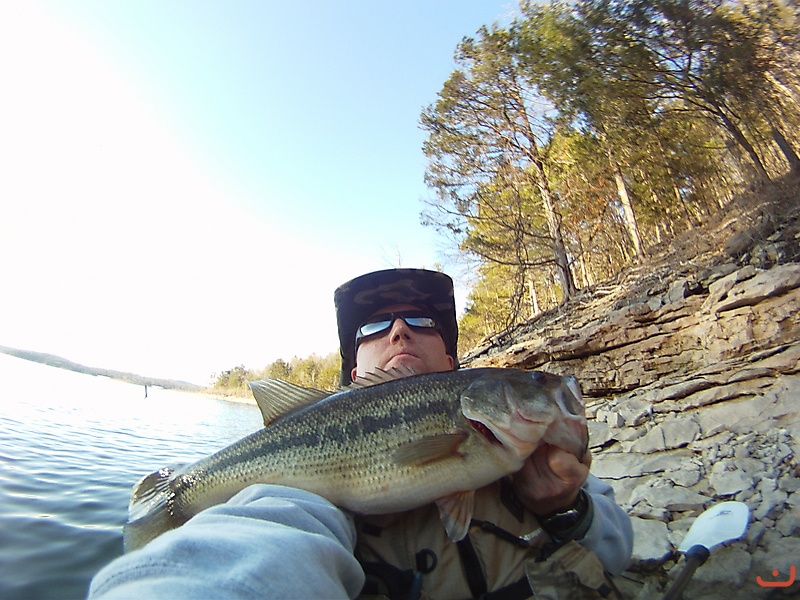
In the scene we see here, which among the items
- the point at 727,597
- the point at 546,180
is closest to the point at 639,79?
the point at 546,180

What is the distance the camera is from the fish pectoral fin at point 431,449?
1838 mm

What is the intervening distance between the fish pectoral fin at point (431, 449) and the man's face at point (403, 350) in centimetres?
93

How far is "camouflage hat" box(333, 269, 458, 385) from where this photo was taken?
10.7ft

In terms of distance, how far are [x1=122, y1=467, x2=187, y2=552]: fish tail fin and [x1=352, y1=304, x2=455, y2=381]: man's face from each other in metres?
1.36

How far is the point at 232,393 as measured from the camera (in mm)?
80000

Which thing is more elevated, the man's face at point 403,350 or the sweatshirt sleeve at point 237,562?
the man's face at point 403,350

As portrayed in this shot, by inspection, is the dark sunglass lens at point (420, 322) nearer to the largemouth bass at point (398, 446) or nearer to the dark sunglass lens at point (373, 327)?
the dark sunglass lens at point (373, 327)

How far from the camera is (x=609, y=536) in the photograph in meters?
2.01

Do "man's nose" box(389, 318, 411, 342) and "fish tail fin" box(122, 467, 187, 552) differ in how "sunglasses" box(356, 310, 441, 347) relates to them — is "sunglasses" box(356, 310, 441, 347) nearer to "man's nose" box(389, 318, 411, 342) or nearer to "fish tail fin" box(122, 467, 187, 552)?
"man's nose" box(389, 318, 411, 342)

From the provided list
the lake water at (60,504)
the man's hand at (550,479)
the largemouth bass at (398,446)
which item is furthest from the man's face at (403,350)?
the lake water at (60,504)

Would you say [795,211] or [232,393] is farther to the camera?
[232,393]

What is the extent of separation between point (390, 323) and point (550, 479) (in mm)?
1564

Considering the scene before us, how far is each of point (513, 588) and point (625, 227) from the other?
2530 centimetres

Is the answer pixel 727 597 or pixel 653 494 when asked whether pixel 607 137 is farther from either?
pixel 727 597
